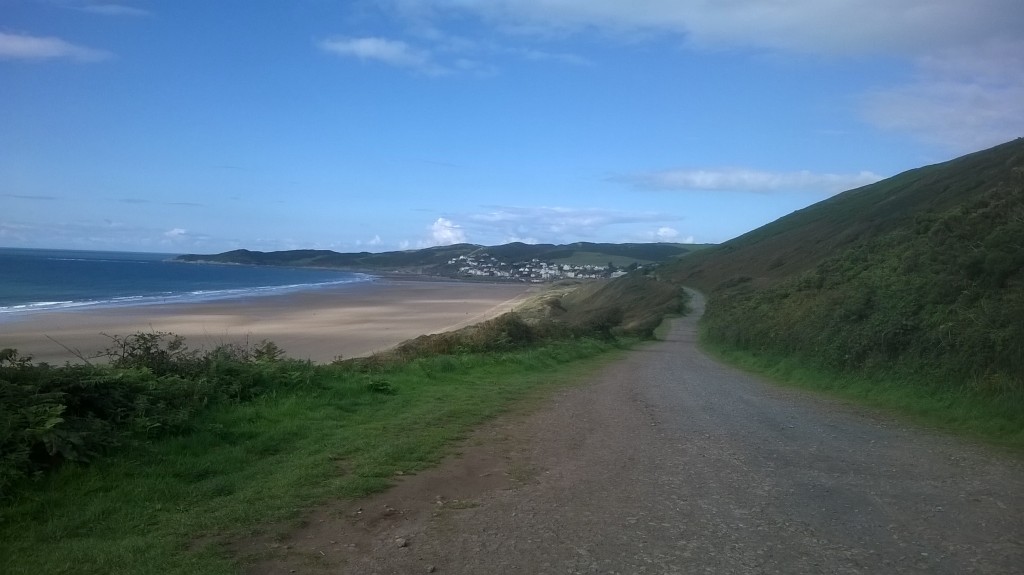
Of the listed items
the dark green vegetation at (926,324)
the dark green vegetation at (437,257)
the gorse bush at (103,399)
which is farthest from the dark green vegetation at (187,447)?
the dark green vegetation at (437,257)

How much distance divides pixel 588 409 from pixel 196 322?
35.3m

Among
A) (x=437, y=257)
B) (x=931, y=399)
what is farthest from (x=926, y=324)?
(x=437, y=257)

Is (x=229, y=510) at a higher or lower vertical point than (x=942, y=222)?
lower

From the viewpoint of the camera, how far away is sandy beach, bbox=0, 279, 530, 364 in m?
30.8

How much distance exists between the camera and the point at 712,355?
27625mm

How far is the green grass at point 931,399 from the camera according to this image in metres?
9.41

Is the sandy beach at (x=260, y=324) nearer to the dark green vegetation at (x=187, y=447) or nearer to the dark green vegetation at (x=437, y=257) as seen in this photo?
the dark green vegetation at (x=187, y=447)

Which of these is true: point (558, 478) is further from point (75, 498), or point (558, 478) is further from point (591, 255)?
point (591, 255)

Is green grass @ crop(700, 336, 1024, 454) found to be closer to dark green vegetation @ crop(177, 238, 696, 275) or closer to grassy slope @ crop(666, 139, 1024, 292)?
grassy slope @ crop(666, 139, 1024, 292)

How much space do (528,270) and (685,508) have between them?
149m

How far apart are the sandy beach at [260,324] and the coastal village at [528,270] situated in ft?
248

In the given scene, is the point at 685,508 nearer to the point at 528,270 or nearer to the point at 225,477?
the point at 225,477

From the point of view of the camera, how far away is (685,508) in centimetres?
597

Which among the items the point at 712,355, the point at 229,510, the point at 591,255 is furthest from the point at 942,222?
the point at 591,255
